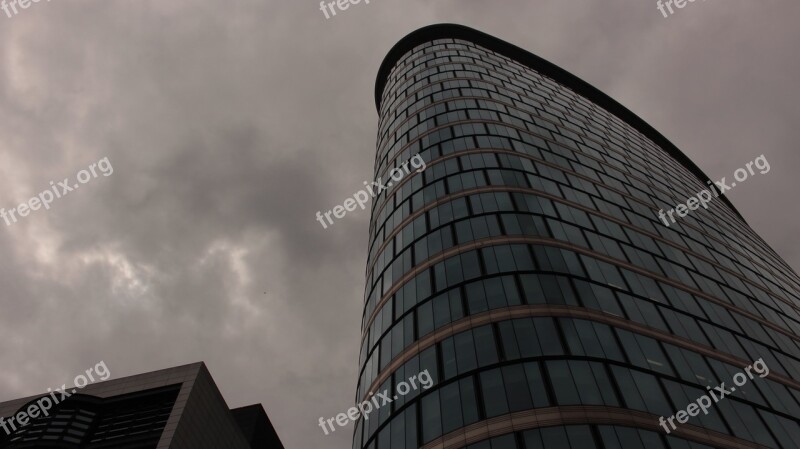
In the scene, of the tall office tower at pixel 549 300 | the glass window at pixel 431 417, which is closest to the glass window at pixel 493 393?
the tall office tower at pixel 549 300

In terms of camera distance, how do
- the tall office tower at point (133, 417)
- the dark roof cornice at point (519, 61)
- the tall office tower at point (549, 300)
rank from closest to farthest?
the tall office tower at point (549, 300) → the tall office tower at point (133, 417) → the dark roof cornice at point (519, 61)

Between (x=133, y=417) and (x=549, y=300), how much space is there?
2777 centimetres

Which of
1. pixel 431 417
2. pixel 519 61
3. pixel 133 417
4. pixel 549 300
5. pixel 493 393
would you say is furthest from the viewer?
pixel 519 61

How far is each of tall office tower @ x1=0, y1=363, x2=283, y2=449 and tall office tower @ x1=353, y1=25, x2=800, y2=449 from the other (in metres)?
10.7

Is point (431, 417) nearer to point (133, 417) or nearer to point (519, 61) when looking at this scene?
point (133, 417)

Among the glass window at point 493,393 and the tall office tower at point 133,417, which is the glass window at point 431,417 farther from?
the tall office tower at point 133,417

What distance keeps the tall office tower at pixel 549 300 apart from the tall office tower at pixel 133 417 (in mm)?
10692

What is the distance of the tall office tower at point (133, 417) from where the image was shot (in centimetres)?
3266

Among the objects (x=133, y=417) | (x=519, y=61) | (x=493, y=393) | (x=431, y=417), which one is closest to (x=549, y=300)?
(x=493, y=393)

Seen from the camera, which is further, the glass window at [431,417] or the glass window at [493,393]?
the glass window at [431,417]

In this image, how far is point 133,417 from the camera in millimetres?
35250

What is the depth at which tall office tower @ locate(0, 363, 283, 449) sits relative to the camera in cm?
3266

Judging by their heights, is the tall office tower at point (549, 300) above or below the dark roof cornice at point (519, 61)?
below

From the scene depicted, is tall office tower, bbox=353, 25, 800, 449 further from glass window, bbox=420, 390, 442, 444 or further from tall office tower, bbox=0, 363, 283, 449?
tall office tower, bbox=0, 363, 283, 449
